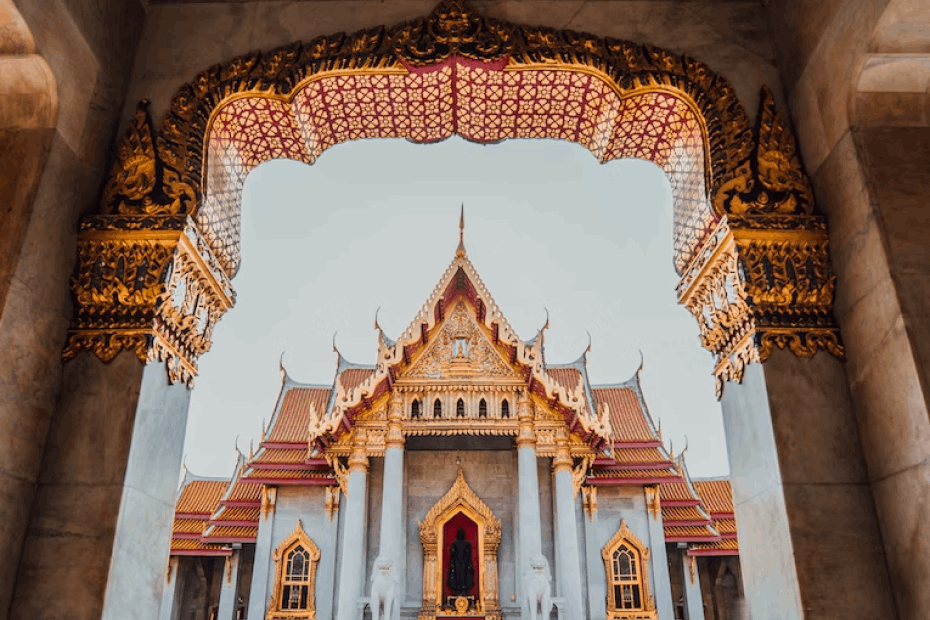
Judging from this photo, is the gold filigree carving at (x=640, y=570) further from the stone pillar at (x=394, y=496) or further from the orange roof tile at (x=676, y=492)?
the stone pillar at (x=394, y=496)

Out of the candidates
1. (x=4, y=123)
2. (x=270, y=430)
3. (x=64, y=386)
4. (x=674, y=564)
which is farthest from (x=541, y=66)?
(x=674, y=564)

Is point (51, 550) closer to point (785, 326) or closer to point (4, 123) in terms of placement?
point (4, 123)

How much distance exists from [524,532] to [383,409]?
151 inches

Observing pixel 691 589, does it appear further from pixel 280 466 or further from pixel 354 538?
pixel 280 466

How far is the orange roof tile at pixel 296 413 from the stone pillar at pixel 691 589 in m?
10.0

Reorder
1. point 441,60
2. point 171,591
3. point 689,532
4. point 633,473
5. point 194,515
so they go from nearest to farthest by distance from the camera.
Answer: point 441,60, point 633,473, point 689,532, point 171,591, point 194,515

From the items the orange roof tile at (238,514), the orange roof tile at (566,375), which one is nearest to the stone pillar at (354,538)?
the orange roof tile at (238,514)

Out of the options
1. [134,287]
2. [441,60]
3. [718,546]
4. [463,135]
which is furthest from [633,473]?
[134,287]

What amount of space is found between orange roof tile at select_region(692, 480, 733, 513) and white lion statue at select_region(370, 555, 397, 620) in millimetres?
10618

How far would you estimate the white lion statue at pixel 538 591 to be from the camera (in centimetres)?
1165

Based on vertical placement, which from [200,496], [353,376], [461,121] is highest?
[353,376]

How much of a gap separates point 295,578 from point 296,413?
4.71 meters

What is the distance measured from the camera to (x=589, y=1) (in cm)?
417

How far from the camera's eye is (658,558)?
1473 centimetres
